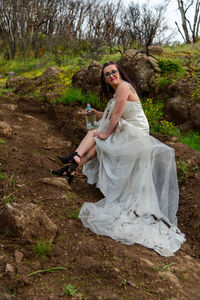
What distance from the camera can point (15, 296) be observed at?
1951mm

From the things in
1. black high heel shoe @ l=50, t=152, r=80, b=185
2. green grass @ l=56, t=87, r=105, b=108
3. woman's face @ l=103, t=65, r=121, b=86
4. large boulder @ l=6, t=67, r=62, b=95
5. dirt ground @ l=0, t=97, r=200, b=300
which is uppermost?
woman's face @ l=103, t=65, r=121, b=86

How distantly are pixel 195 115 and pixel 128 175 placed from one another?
3090 mm

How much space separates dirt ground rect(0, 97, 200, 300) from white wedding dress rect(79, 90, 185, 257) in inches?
5.5

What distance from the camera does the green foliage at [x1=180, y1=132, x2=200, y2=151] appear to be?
524cm

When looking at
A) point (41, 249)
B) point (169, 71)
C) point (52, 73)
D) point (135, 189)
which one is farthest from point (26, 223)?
point (52, 73)

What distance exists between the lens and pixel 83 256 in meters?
2.45

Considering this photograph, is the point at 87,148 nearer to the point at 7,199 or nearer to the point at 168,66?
the point at 7,199

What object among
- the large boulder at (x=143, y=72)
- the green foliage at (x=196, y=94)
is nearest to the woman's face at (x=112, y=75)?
the green foliage at (x=196, y=94)

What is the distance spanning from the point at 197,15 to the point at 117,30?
4812mm

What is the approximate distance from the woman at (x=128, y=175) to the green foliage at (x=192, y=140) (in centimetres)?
180

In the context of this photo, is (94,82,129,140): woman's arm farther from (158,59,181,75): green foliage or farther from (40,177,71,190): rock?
(158,59,181,75): green foliage

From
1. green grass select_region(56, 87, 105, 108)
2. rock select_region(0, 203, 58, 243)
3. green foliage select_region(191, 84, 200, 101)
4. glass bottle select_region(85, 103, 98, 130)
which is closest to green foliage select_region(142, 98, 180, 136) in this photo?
green foliage select_region(191, 84, 200, 101)

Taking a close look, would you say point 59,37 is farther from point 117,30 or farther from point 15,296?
point 15,296

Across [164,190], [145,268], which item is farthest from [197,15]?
[145,268]
